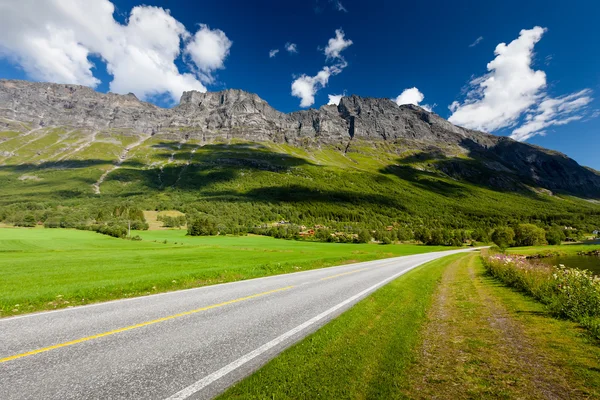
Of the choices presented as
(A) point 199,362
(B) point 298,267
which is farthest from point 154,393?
(B) point 298,267

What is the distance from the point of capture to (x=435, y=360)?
623cm

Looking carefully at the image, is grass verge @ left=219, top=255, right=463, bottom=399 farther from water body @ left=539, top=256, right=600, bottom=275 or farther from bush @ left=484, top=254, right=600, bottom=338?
water body @ left=539, top=256, right=600, bottom=275

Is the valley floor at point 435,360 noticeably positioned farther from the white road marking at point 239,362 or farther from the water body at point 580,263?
the water body at point 580,263

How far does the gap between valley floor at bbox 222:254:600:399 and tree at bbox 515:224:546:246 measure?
133m

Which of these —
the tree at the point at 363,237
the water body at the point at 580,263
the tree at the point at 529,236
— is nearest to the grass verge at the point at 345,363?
the water body at the point at 580,263

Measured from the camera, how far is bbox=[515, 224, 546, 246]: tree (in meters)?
111

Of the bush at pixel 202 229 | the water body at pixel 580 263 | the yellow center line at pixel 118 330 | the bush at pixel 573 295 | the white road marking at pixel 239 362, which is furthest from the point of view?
the bush at pixel 202 229

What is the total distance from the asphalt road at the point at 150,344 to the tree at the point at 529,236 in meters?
136

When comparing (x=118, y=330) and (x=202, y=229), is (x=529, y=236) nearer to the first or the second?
(x=202, y=229)

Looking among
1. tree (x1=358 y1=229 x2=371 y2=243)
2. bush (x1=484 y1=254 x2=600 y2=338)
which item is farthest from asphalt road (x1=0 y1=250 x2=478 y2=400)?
tree (x1=358 y1=229 x2=371 y2=243)

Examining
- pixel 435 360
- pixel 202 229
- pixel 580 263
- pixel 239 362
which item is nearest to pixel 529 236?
pixel 580 263

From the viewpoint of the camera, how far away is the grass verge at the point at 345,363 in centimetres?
473

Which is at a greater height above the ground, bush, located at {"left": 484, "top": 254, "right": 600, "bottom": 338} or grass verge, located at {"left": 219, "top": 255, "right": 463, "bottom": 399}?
bush, located at {"left": 484, "top": 254, "right": 600, "bottom": 338}

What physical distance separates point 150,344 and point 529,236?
144811mm
